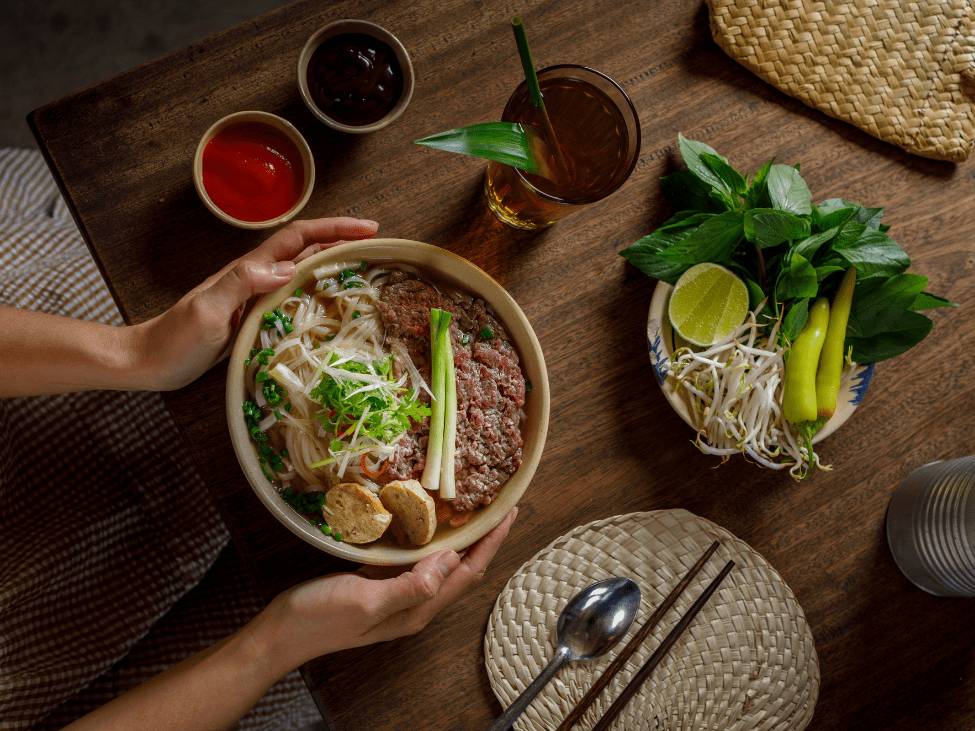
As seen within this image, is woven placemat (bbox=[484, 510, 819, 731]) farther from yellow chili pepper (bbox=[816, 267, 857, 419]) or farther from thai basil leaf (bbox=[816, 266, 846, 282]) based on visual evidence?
thai basil leaf (bbox=[816, 266, 846, 282])

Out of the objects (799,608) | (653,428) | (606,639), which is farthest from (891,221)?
(606,639)

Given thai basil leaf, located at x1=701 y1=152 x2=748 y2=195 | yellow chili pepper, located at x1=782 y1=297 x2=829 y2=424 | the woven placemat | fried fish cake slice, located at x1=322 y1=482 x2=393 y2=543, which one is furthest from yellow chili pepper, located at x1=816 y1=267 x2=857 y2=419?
fried fish cake slice, located at x1=322 y1=482 x2=393 y2=543

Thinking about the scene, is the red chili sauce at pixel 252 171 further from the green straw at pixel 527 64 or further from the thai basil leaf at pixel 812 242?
the thai basil leaf at pixel 812 242

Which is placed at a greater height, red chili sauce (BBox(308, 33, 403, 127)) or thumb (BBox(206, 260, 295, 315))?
red chili sauce (BBox(308, 33, 403, 127))

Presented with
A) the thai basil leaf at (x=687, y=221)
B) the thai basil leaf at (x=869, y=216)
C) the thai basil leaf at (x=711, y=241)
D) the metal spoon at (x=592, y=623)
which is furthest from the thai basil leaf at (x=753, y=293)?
the metal spoon at (x=592, y=623)

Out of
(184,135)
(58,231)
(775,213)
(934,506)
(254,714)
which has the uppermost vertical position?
(184,135)

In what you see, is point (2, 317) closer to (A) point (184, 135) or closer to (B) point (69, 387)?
(B) point (69, 387)

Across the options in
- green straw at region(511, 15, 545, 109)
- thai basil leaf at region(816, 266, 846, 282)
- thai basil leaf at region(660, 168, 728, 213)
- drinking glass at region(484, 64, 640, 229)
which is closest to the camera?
green straw at region(511, 15, 545, 109)
